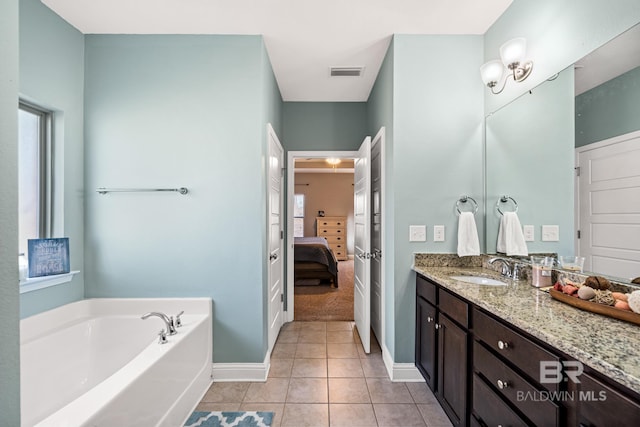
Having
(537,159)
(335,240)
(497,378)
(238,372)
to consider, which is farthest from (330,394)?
(335,240)

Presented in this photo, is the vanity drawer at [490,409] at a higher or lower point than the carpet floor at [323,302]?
higher

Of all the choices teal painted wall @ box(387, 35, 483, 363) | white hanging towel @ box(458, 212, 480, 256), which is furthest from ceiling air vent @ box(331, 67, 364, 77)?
white hanging towel @ box(458, 212, 480, 256)

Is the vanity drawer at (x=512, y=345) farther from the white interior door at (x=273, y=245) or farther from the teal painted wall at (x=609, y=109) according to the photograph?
the white interior door at (x=273, y=245)

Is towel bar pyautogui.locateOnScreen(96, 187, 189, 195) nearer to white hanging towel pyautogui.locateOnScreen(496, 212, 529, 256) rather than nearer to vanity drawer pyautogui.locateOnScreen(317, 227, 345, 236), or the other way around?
white hanging towel pyautogui.locateOnScreen(496, 212, 529, 256)

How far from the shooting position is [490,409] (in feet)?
4.14

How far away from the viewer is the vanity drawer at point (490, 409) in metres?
1.13

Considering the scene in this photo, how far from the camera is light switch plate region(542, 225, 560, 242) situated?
1608 millimetres

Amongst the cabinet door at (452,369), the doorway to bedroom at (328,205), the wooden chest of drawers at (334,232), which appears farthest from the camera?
the wooden chest of drawers at (334,232)

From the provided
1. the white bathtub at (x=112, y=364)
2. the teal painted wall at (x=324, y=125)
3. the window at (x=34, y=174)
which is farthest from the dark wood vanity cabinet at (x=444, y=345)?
the window at (x=34, y=174)

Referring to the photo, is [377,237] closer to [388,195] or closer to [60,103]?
[388,195]

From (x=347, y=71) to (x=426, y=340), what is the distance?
8.01 feet

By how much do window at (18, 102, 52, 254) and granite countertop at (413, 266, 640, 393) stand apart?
2.79 m

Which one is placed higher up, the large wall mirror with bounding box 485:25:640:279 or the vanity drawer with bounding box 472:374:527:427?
the large wall mirror with bounding box 485:25:640:279

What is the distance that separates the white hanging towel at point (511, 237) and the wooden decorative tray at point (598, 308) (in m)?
0.61
